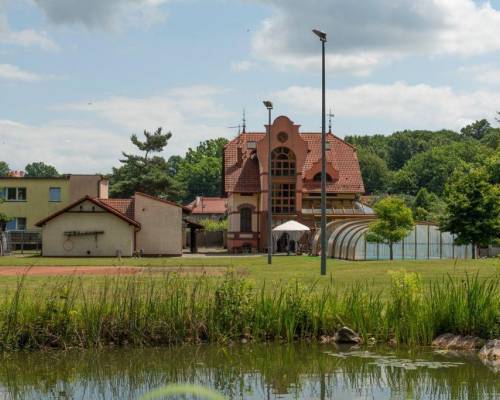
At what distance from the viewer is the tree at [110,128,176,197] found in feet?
304

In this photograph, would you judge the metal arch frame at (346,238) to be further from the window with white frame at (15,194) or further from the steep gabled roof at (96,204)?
the window with white frame at (15,194)

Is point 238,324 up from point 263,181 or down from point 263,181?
down

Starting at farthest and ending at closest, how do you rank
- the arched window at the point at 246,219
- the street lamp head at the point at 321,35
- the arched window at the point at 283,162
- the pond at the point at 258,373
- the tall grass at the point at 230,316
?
1. the arched window at the point at 246,219
2. the arched window at the point at 283,162
3. the street lamp head at the point at 321,35
4. the tall grass at the point at 230,316
5. the pond at the point at 258,373

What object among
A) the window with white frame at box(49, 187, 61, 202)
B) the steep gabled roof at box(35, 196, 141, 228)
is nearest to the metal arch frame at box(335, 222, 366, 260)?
the steep gabled roof at box(35, 196, 141, 228)

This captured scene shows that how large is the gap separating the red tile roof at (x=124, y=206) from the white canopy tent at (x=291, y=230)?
10613 millimetres

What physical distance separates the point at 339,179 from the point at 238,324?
5582 centimetres

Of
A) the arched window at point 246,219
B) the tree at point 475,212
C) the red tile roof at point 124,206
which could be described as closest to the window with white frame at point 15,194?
the red tile roof at point 124,206

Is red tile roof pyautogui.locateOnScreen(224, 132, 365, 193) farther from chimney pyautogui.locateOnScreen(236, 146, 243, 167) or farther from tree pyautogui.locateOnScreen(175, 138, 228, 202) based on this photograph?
tree pyautogui.locateOnScreen(175, 138, 228, 202)

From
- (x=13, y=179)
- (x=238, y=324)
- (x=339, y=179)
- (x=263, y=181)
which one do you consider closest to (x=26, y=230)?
(x=13, y=179)

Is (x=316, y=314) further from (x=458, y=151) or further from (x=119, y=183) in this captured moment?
(x=458, y=151)

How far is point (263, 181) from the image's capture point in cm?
6694

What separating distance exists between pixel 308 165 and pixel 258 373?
193ft

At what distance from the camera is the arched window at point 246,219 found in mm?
68125

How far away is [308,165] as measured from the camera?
Result: 7194 centimetres
